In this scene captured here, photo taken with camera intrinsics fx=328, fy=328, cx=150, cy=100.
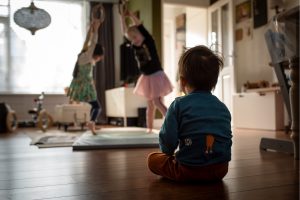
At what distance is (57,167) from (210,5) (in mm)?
4645

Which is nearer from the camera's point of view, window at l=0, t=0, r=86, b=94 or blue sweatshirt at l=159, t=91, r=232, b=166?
blue sweatshirt at l=159, t=91, r=232, b=166

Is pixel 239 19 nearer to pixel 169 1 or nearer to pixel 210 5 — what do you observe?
pixel 210 5

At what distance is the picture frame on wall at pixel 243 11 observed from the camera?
483 cm

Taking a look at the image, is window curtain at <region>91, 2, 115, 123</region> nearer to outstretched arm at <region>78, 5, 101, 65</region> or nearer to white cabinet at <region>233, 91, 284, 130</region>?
white cabinet at <region>233, 91, 284, 130</region>

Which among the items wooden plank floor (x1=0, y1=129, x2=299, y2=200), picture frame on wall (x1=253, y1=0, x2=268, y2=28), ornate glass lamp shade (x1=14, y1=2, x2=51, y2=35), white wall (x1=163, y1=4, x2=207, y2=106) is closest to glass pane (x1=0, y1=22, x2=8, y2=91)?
ornate glass lamp shade (x1=14, y1=2, x2=51, y2=35)

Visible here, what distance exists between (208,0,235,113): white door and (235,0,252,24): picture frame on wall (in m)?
0.15

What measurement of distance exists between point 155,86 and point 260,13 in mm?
2318

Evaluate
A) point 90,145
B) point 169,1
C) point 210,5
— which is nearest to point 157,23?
point 169,1

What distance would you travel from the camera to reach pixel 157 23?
5.32 m

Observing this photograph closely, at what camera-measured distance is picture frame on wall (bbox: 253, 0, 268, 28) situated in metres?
4.50

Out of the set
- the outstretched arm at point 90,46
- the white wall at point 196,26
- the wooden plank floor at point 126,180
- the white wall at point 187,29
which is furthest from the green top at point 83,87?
the white wall at point 196,26

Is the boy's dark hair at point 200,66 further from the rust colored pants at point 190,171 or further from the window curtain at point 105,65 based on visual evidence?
the window curtain at point 105,65

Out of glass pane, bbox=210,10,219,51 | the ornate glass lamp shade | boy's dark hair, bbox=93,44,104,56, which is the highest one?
glass pane, bbox=210,10,219,51

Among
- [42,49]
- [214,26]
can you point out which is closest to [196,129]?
[214,26]
